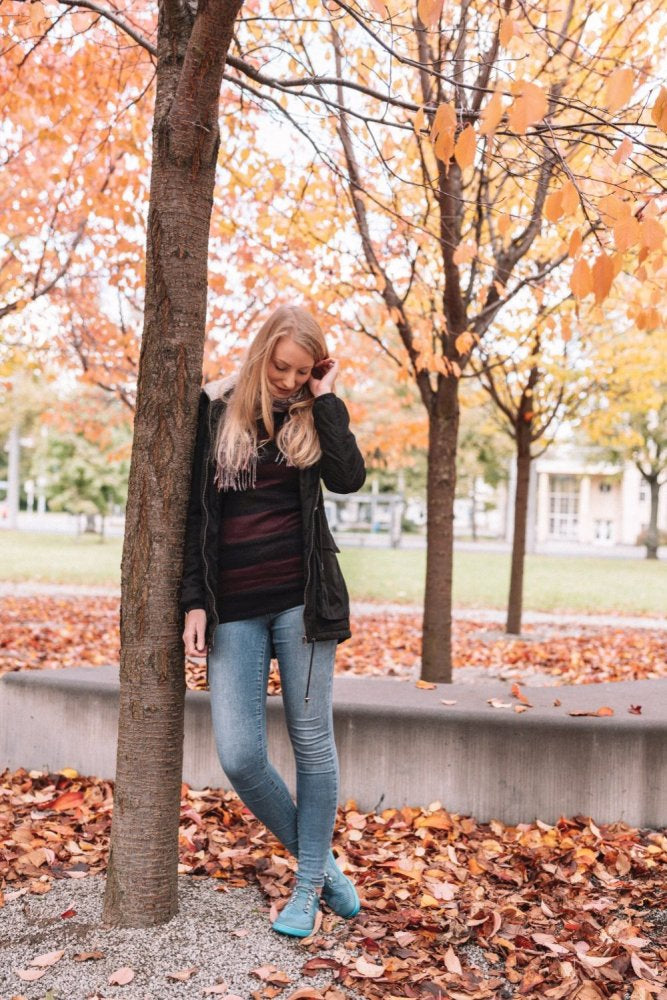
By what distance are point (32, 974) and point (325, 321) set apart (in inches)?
214

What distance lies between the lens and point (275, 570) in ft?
9.28

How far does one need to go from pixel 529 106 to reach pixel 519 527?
7.66 metres

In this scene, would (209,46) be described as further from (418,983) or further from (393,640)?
(393,640)

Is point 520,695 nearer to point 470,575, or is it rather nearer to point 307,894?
point 307,894

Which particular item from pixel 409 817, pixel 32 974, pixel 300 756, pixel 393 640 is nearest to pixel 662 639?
pixel 393 640

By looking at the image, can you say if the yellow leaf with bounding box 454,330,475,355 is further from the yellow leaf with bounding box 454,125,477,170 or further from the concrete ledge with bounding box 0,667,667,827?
the yellow leaf with bounding box 454,125,477,170

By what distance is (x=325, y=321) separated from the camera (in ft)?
23.1

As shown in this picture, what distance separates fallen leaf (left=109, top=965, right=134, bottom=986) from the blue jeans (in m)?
0.62

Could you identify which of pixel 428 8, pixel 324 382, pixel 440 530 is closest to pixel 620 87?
pixel 428 8

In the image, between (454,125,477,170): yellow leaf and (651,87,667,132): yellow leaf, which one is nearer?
(651,87,667,132): yellow leaf

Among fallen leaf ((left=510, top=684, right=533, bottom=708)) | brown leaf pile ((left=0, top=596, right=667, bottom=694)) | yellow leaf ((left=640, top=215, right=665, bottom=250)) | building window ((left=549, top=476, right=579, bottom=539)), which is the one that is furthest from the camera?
building window ((left=549, top=476, right=579, bottom=539))

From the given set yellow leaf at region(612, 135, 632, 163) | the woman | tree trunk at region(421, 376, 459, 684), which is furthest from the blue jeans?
tree trunk at region(421, 376, 459, 684)

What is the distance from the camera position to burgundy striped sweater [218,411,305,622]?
9.21 feet

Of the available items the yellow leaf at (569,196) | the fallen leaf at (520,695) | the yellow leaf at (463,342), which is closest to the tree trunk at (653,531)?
the yellow leaf at (463,342)
